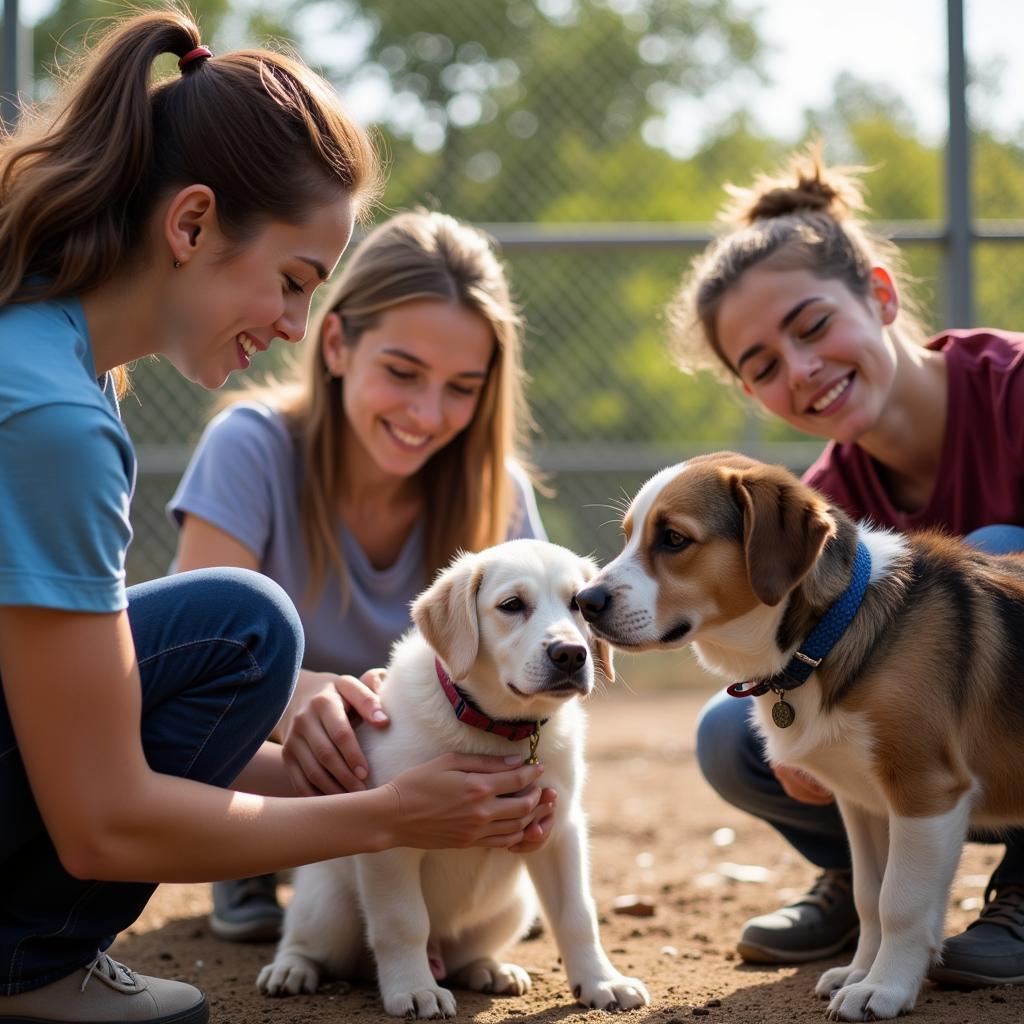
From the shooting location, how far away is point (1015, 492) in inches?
141

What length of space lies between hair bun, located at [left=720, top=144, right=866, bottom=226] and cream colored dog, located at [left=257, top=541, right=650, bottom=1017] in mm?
1474

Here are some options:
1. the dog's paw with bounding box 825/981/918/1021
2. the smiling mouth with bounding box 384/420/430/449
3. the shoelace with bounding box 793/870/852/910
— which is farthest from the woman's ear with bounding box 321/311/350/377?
the dog's paw with bounding box 825/981/918/1021

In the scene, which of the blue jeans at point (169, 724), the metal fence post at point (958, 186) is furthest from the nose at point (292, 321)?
the metal fence post at point (958, 186)

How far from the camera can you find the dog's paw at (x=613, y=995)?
2902mm

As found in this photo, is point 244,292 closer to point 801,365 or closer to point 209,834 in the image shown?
point 209,834

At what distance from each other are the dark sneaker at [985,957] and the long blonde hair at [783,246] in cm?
175

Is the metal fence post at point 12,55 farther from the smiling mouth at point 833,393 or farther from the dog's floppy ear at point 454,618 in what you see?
the smiling mouth at point 833,393

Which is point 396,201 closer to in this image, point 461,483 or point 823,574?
point 461,483

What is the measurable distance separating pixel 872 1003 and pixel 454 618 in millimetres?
1231

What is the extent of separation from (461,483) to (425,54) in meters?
8.01

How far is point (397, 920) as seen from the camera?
2963 mm

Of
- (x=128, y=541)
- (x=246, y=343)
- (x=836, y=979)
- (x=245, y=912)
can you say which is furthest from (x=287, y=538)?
(x=836, y=979)

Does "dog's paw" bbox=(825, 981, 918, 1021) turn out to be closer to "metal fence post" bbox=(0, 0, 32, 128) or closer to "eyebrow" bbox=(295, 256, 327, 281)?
"eyebrow" bbox=(295, 256, 327, 281)

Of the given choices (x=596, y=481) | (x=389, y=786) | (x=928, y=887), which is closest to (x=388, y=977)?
(x=389, y=786)
